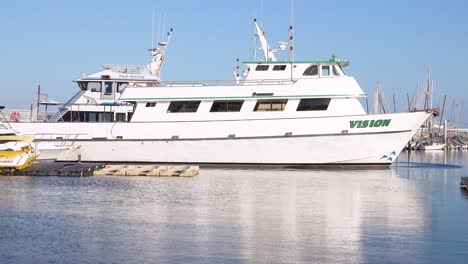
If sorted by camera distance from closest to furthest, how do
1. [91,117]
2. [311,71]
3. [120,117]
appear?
[311,71], [91,117], [120,117]

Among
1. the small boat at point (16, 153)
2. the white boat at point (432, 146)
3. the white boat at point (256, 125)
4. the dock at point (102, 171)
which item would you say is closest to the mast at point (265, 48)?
the white boat at point (256, 125)

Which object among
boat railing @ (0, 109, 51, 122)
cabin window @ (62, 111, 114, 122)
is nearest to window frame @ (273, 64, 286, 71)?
cabin window @ (62, 111, 114, 122)

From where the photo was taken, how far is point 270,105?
2844 cm

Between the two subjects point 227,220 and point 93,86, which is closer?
point 227,220

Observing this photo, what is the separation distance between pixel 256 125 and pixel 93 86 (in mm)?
9865

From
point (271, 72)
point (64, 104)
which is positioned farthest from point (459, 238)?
point (64, 104)

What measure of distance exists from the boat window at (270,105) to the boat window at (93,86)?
919cm

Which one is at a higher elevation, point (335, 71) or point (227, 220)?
point (335, 71)

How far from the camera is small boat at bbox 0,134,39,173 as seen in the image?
24.6m

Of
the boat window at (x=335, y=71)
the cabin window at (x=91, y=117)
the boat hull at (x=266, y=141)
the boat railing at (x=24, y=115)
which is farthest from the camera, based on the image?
the boat railing at (x=24, y=115)

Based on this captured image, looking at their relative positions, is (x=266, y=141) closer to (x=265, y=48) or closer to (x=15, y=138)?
(x=265, y=48)

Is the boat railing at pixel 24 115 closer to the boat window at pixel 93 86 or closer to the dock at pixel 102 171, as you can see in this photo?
the boat window at pixel 93 86

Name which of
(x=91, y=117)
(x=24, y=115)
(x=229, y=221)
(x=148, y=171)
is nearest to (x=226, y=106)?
(x=148, y=171)

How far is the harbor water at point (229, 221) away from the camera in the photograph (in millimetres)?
10500
